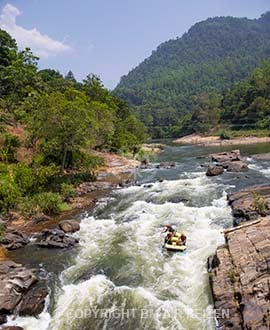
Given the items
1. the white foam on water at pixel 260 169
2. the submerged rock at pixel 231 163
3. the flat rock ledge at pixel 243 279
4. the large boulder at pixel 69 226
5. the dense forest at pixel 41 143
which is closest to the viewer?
the flat rock ledge at pixel 243 279

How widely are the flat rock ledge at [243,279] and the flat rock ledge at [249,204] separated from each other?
4.12 m

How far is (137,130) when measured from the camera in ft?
225

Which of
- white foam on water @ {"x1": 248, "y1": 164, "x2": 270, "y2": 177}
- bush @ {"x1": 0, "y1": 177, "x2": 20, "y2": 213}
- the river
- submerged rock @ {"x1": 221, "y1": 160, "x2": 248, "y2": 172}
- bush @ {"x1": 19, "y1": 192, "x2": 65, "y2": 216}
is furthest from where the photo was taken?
submerged rock @ {"x1": 221, "y1": 160, "x2": 248, "y2": 172}

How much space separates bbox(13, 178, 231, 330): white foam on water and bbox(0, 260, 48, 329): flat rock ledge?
2.77ft

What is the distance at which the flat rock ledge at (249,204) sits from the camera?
21.3 m

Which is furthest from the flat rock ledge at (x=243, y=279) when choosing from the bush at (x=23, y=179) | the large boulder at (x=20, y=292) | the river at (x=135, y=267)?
the bush at (x=23, y=179)

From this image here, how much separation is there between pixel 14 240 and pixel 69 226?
11.4 ft

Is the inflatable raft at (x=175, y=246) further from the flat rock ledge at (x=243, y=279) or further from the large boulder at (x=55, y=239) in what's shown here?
the large boulder at (x=55, y=239)

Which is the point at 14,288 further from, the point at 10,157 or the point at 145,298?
the point at 10,157

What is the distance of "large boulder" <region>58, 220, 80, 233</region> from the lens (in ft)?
73.9

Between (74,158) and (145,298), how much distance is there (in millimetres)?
24560

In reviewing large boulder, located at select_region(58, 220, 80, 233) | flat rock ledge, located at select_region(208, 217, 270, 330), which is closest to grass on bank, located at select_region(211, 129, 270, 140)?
large boulder, located at select_region(58, 220, 80, 233)

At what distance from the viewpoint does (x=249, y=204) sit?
75.7 feet

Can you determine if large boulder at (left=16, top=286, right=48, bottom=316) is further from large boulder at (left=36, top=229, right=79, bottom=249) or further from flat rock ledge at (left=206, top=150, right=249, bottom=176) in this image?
flat rock ledge at (left=206, top=150, right=249, bottom=176)
